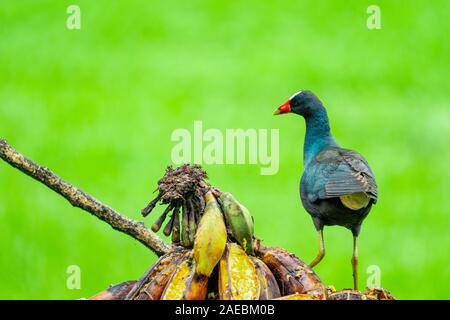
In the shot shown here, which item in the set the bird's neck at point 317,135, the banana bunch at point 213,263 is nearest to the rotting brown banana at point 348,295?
the banana bunch at point 213,263

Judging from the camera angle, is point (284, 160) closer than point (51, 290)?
No

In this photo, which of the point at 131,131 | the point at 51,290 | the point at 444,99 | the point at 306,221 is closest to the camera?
the point at 51,290

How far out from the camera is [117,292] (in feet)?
8.87

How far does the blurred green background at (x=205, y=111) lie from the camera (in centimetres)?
741

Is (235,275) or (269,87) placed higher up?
(269,87)

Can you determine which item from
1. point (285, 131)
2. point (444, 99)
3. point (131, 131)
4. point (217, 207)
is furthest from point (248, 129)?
point (217, 207)

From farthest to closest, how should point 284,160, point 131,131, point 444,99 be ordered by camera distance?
point 444,99 → point 131,131 → point 284,160

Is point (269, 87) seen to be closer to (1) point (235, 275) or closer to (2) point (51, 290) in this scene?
(2) point (51, 290)

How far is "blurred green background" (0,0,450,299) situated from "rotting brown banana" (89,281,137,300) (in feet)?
13.5

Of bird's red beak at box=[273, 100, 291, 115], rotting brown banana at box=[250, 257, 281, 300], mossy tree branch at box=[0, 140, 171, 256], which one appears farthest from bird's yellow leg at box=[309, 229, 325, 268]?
rotting brown banana at box=[250, 257, 281, 300]

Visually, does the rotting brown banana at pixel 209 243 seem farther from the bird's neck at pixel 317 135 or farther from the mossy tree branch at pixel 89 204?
the bird's neck at pixel 317 135

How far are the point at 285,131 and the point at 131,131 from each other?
129cm

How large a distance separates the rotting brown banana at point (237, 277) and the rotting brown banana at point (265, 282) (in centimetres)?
1
